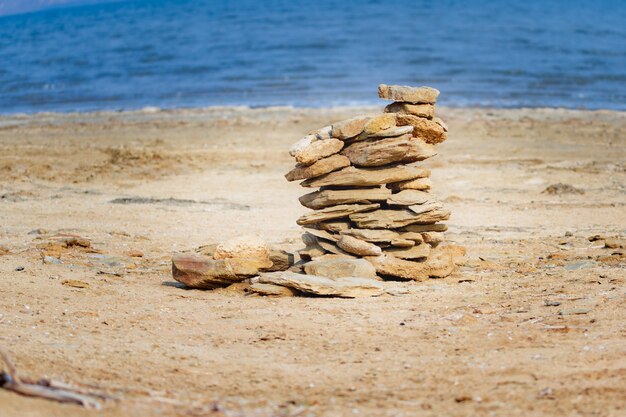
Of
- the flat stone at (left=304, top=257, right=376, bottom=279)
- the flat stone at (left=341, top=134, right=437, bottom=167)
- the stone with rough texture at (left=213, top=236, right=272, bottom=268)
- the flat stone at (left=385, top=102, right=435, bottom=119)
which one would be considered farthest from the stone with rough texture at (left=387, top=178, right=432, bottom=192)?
the stone with rough texture at (left=213, top=236, right=272, bottom=268)

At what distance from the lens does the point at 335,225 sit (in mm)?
13062

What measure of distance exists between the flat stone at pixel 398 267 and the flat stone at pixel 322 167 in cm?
124

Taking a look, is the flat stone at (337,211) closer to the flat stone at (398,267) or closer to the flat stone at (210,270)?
the flat stone at (398,267)

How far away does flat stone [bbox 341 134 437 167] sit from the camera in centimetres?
1270

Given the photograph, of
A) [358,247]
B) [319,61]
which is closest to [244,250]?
[358,247]

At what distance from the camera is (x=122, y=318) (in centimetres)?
1091

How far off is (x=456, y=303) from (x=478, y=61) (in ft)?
116

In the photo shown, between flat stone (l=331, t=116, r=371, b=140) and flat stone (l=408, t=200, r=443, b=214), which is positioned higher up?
flat stone (l=331, t=116, r=371, b=140)

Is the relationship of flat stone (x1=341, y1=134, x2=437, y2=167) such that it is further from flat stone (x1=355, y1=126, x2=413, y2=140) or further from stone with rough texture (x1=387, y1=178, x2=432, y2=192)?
stone with rough texture (x1=387, y1=178, x2=432, y2=192)

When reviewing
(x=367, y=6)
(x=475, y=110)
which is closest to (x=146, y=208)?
(x=475, y=110)

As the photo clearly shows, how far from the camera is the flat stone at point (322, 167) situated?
12.8 meters

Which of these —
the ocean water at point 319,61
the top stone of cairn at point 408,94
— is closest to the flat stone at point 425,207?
the top stone of cairn at point 408,94

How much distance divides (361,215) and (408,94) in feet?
5.48

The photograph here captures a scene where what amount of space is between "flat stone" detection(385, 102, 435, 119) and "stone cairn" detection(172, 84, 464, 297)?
0.04 feet
